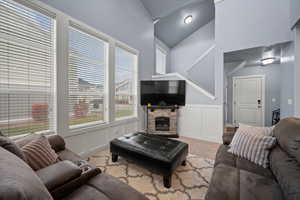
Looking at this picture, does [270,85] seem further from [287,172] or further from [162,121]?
[287,172]

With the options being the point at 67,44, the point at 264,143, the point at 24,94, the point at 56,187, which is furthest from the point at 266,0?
the point at 24,94

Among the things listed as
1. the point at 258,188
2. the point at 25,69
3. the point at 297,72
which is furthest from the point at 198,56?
the point at 25,69

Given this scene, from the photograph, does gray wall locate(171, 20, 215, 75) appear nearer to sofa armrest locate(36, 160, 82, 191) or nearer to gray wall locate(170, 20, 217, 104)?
gray wall locate(170, 20, 217, 104)

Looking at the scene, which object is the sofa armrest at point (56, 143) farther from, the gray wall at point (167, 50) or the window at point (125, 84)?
the gray wall at point (167, 50)

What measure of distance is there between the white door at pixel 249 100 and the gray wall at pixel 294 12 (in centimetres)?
295

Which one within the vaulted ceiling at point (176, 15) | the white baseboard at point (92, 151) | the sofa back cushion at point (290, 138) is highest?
the vaulted ceiling at point (176, 15)

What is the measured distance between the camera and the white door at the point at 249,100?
194 inches

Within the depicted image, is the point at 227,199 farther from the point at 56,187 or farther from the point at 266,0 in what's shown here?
the point at 266,0

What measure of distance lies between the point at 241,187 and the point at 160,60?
5331mm

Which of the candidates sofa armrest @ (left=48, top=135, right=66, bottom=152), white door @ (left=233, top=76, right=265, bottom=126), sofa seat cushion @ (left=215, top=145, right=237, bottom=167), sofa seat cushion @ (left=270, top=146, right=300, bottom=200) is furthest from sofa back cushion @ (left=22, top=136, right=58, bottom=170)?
white door @ (left=233, top=76, right=265, bottom=126)

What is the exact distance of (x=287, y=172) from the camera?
94cm

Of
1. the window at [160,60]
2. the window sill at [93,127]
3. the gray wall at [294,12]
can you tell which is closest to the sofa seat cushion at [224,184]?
the window sill at [93,127]

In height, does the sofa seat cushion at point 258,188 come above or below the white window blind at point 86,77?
below

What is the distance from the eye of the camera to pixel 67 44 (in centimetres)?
210
